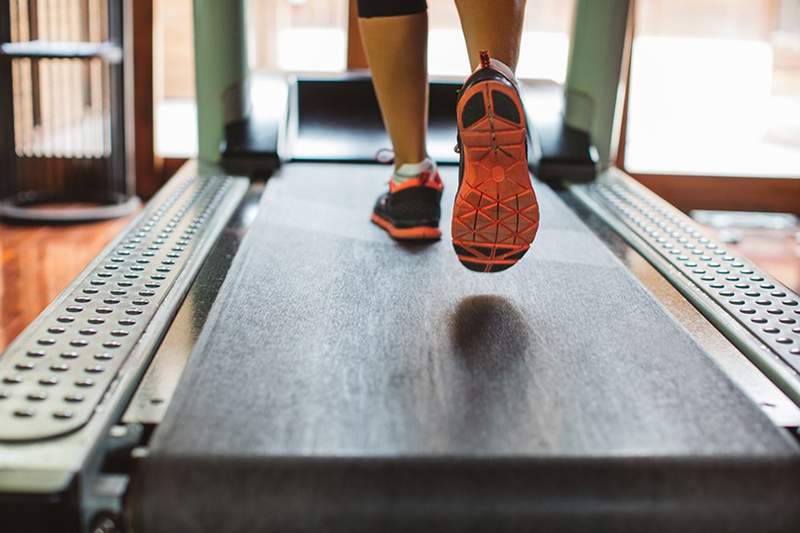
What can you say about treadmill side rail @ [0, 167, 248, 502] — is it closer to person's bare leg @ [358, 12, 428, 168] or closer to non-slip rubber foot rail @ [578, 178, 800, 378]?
person's bare leg @ [358, 12, 428, 168]

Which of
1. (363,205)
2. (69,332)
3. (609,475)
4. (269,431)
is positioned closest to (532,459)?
(609,475)

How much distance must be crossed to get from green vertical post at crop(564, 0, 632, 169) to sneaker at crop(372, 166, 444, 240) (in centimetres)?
84

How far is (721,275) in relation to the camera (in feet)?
4.63

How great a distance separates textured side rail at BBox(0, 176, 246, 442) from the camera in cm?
86

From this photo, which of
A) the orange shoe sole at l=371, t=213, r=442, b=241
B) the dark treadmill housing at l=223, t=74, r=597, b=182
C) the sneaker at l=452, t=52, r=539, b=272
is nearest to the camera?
the sneaker at l=452, t=52, r=539, b=272

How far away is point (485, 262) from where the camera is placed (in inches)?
48.1

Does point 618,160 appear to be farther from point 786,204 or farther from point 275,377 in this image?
point 275,377

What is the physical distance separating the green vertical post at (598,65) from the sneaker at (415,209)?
0.84 m

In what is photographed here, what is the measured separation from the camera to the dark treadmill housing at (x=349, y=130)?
7.16 feet

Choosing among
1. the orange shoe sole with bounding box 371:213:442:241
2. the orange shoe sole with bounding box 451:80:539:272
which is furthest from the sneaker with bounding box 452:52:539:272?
the orange shoe sole with bounding box 371:213:442:241

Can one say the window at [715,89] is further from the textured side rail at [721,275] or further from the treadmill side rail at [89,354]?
the treadmill side rail at [89,354]

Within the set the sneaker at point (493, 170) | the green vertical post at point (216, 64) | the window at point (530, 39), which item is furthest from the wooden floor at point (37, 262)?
the window at point (530, 39)

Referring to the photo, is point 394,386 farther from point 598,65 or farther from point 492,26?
point 598,65

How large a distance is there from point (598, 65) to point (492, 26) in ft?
3.73
